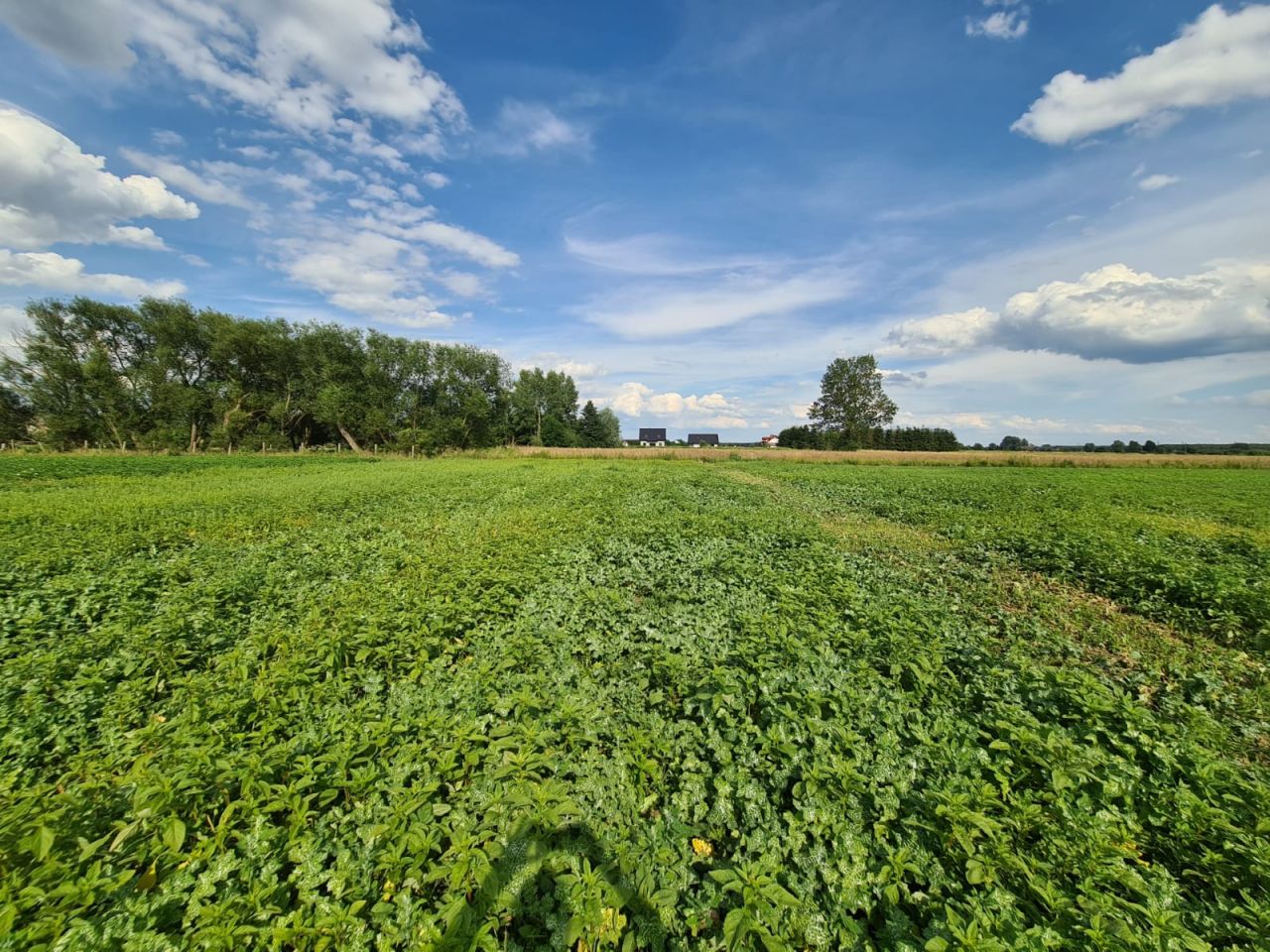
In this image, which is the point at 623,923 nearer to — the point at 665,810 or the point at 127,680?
the point at 665,810

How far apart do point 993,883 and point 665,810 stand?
81.2 inches

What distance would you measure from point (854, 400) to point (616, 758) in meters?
90.3

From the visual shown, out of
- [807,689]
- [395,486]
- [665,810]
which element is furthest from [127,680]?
[395,486]

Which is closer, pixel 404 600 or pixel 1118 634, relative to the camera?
pixel 404 600

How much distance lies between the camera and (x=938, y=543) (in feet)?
43.9

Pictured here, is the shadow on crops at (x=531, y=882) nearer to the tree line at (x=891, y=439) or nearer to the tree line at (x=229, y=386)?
the tree line at (x=229, y=386)

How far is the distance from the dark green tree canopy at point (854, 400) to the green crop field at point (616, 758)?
80136 millimetres

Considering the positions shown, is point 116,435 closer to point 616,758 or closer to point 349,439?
point 349,439

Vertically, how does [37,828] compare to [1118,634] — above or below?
above

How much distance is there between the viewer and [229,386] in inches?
2194

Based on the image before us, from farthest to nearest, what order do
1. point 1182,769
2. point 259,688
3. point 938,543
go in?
point 938,543
point 259,688
point 1182,769

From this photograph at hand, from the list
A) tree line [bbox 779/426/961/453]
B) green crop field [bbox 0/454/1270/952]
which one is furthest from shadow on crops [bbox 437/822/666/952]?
tree line [bbox 779/426/961/453]

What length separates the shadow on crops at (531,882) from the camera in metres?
2.50

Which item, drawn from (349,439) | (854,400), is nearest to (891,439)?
(854,400)
